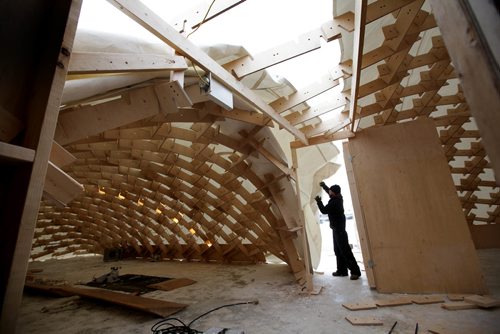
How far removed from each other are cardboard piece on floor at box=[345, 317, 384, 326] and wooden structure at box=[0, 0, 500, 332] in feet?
3.37

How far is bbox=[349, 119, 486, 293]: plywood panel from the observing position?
2.85m

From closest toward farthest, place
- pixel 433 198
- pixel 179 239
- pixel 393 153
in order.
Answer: pixel 433 198 → pixel 393 153 → pixel 179 239

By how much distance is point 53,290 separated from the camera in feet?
13.2

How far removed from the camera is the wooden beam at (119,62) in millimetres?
1383

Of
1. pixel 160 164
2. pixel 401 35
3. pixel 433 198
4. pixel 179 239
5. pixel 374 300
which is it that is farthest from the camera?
pixel 179 239

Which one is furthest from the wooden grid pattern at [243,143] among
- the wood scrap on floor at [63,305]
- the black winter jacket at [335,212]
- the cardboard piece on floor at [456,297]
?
the wood scrap on floor at [63,305]

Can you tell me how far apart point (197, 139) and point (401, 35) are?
9.59 feet

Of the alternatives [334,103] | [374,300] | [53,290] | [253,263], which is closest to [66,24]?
[334,103]

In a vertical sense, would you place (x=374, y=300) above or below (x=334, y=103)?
below

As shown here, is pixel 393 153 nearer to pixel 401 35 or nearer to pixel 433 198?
pixel 433 198

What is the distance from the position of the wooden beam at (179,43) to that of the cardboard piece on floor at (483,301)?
9.54 feet

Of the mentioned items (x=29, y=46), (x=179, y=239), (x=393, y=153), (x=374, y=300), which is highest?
(x=393, y=153)

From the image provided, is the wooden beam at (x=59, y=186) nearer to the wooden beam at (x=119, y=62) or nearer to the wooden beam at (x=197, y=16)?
the wooden beam at (x=119, y=62)

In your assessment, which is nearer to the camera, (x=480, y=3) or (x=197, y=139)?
(x=480, y=3)
